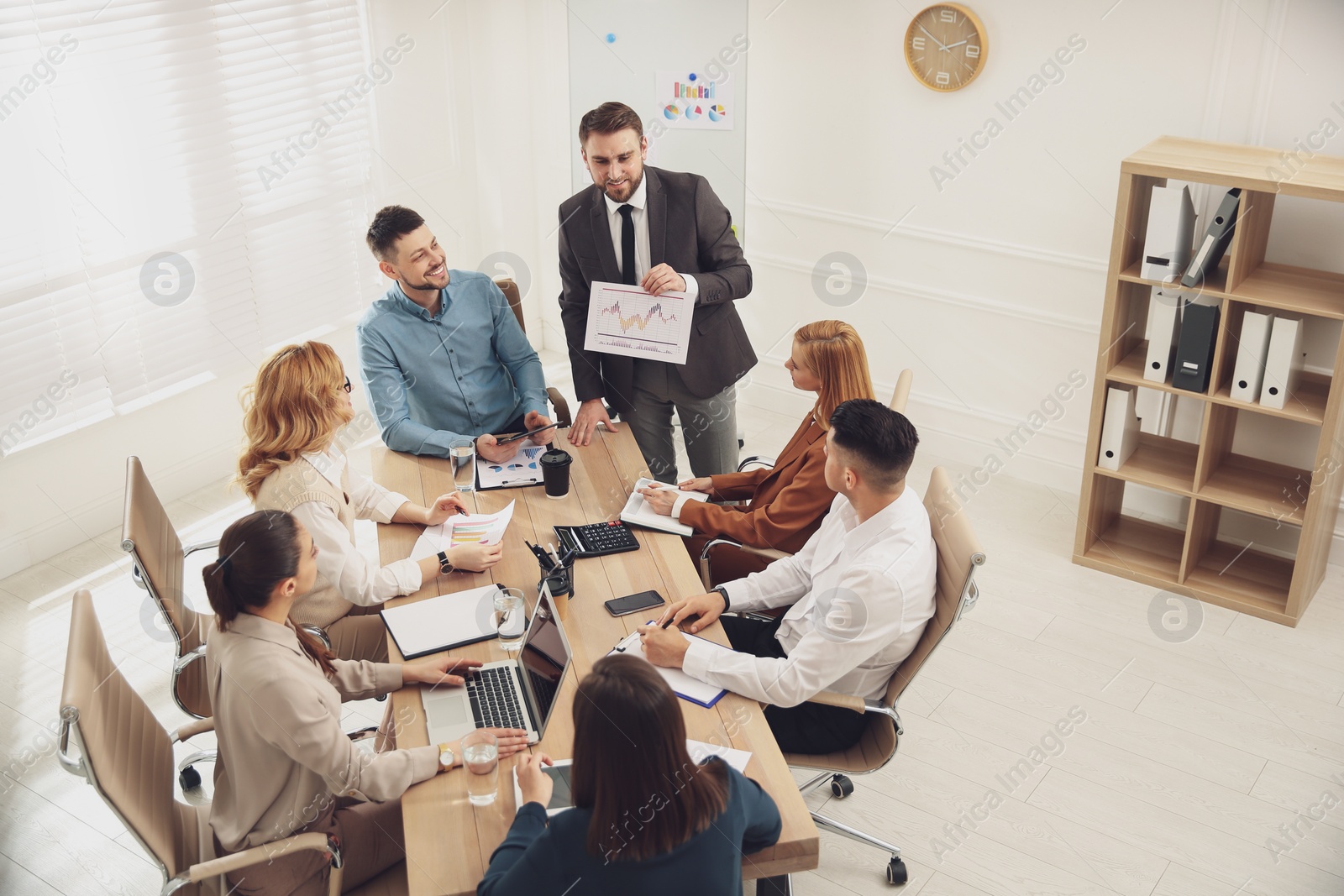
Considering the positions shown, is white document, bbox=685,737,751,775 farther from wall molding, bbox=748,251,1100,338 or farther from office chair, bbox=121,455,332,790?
wall molding, bbox=748,251,1100,338

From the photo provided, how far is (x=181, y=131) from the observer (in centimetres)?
478

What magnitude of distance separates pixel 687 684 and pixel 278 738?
892mm

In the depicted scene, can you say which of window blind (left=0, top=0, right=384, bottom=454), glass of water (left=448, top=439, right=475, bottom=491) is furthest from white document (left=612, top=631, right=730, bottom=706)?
window blind (left=0, top=0, right=384, bottom=454)

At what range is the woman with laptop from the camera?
2.85 m

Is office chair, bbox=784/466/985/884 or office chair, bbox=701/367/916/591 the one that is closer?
office chair, bbox=784/466/985/884

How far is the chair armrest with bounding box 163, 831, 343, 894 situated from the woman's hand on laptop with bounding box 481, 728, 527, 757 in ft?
1.25

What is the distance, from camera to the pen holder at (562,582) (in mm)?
2842

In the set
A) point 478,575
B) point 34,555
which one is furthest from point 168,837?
point 34,555

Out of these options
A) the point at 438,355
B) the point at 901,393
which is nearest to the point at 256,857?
the point at 438,355

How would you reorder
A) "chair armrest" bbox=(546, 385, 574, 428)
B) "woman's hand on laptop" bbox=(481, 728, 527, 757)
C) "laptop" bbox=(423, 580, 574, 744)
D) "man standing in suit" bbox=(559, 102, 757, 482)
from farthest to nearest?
1. "chair armrest" bbox=(546, 385, 574, 428)
2. "man standing in suit" bbox=(559, 102, 757, 482)
3. "laptop" bbox=(423, 580, 574, 744)
4. "woman's hand on laptop" bbox=(481, 728, 527, 757)

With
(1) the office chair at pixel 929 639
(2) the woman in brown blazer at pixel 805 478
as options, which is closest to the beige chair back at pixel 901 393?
(2) the woman in brown blazer at pixel 805 478

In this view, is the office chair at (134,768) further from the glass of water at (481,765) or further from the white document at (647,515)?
the white document at (647,515)

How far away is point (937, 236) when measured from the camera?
495 centimetres

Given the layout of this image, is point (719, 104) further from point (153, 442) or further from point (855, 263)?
point (153, 442)
